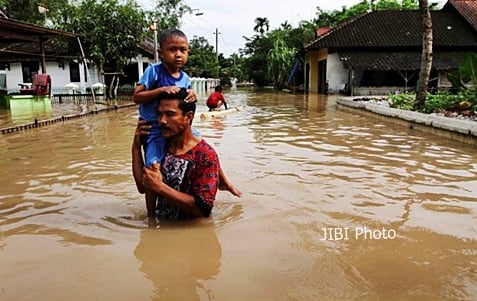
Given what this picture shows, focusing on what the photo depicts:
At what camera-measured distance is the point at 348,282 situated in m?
3.14

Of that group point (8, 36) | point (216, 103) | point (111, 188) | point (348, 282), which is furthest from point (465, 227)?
point (8, 36)

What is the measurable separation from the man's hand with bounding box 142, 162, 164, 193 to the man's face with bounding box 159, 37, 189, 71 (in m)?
0.89

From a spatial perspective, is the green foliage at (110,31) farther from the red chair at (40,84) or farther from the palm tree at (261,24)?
the palm tree at (261,24)

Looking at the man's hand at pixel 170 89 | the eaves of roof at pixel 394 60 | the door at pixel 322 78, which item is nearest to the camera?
the man's hand at pixel 170 89

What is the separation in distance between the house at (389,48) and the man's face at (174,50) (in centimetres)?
2573

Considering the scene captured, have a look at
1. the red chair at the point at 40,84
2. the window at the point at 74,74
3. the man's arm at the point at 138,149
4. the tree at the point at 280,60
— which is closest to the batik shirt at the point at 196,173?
the man's arm at the point at 138,149

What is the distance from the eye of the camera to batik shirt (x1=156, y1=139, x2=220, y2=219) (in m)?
3.90

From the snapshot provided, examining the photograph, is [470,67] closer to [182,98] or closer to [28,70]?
[182,98]

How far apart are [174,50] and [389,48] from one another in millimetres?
29254

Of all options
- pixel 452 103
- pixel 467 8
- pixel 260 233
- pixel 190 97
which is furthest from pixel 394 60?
pixel 190 97

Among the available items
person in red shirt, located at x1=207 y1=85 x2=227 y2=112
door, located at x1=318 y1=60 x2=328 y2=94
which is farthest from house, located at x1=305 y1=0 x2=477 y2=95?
person in red shirt, located at x1=207 y1=85 x2=227 y2=112

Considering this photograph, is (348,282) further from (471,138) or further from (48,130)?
(48,130)

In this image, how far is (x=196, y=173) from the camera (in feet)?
12.8

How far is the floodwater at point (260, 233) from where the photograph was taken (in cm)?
310
